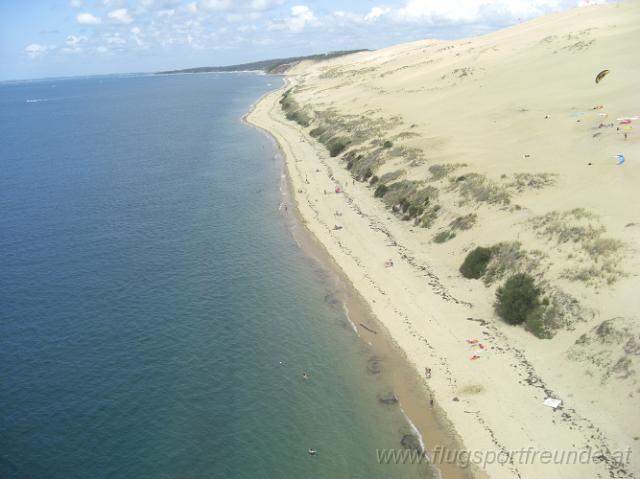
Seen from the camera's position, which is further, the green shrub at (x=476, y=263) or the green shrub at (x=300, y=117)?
the green shrub at (x=300, y=117)

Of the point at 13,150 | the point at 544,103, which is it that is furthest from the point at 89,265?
the point at 13,150

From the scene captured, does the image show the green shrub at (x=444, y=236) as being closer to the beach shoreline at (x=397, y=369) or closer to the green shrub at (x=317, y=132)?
the beach shoreline at (x=397, y=369)

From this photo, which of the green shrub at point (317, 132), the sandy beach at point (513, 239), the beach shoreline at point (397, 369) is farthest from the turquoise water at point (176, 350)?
the green shrub at point (317, 132)

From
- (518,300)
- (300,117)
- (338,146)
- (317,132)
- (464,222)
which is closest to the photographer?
(518,300)

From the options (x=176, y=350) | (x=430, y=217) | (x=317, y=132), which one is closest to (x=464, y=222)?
(x=430, y=217)

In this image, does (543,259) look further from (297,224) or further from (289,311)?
(297,224)

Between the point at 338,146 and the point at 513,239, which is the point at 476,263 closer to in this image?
the point at 513,239

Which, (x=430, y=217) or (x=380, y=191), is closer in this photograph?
(x=430, y=217)
